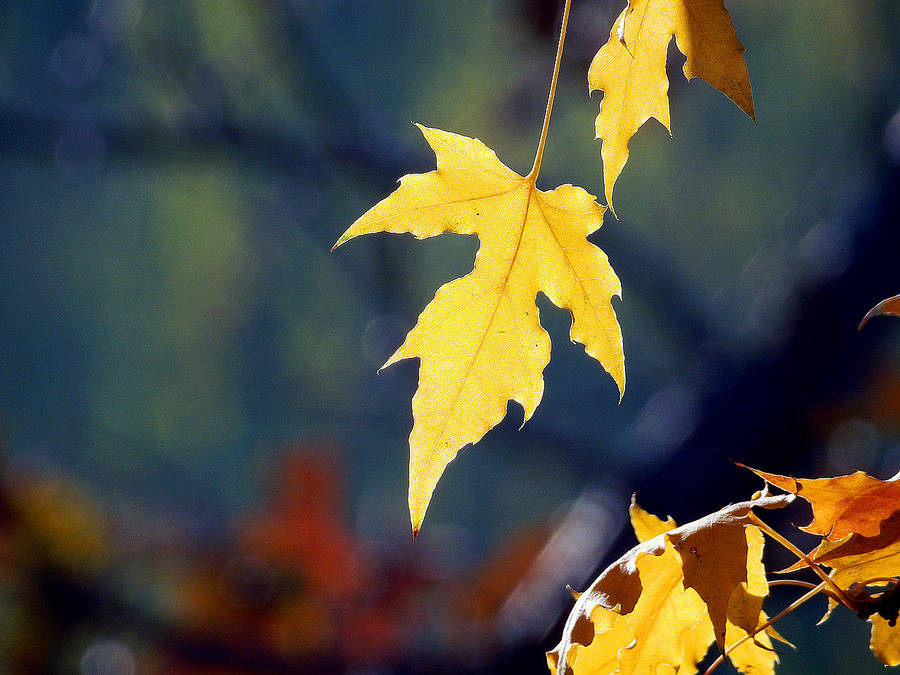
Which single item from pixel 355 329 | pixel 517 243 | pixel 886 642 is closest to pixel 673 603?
pixel 886 642

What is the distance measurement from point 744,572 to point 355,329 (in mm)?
6359

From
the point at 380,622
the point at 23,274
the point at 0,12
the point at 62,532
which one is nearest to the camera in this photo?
the point at 0,12

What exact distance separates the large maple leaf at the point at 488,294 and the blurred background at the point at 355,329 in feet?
2.05

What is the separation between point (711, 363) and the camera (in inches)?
49.9

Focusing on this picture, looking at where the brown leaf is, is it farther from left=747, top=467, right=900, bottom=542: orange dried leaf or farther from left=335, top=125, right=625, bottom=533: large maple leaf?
left=335, top=125, right=625, bottom=533: large maple leaf

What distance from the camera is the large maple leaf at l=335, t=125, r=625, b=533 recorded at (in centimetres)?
39

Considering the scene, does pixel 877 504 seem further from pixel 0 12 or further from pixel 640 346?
pixel 640 346

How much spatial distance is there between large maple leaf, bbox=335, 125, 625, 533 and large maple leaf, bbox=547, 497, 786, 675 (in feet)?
0.27

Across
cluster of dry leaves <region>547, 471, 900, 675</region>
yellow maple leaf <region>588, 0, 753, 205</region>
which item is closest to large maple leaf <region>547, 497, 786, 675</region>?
cluster of dry leaves <region>547, 471, 900, 675</region>

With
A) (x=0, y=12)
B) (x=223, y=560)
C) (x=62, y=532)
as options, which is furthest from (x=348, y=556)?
(x=0, y=12)

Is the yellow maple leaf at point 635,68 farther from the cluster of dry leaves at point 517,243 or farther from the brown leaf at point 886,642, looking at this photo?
the brown leaf at point 886,642

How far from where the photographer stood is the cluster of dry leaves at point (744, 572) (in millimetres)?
334

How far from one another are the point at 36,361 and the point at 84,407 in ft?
1.97

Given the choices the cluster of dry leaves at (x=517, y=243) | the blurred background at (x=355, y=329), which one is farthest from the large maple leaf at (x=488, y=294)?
the blurred background at (x=355, y=329)
